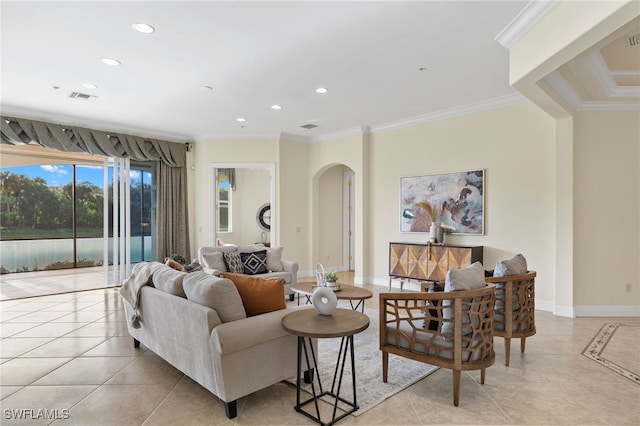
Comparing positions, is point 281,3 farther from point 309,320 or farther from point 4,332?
point 4,332

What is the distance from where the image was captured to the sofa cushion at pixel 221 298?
245 centimetres

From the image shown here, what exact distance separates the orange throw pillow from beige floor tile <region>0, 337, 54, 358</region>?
263 centimetres

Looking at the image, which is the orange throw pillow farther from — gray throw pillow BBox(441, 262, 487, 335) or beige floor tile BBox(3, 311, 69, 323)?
beige floor tile BBox(3, 311, 69, 323)

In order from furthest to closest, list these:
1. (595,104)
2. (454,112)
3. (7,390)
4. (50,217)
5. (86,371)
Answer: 1. (50,217)
2. (454,112)
3. (595,104)
4. (86,371)
5. (7,390)

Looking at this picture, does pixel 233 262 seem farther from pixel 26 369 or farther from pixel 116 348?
pixel 26 369

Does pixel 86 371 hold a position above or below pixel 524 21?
below

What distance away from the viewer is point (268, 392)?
2.73 m

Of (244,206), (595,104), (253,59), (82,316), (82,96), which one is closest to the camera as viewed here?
(253,59)

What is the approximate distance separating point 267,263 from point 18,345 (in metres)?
3.14

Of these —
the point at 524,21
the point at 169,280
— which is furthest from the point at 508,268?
the point at 169,280

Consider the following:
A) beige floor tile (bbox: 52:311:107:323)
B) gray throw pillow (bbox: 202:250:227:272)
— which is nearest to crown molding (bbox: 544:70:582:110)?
gray throw pillow (bbox: 202:250:227:272)

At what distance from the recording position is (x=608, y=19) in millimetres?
2289

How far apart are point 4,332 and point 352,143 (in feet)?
19.6

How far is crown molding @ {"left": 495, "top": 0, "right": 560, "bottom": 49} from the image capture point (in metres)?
2.81
